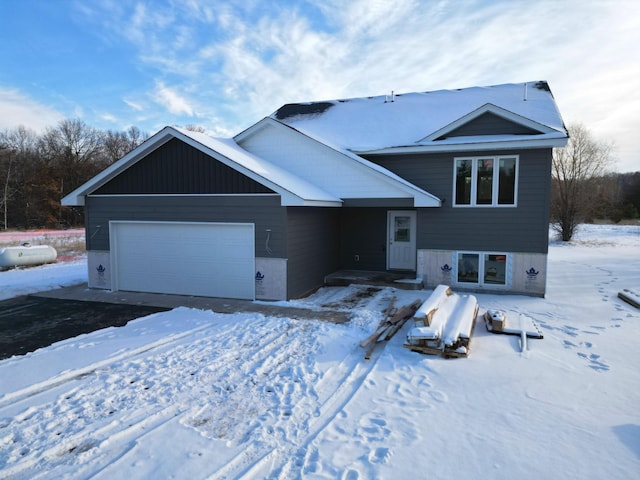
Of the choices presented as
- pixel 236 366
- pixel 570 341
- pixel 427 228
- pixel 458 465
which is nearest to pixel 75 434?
pixel 236 366

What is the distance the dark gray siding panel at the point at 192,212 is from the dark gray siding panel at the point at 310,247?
1.22 feet

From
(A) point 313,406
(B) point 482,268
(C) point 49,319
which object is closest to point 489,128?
(B) point 482,268

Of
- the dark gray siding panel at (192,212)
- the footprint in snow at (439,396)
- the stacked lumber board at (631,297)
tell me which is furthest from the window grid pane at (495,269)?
the footprint in snow at (439,396)

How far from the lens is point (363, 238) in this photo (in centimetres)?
1373

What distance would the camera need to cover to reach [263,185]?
9.91 meters

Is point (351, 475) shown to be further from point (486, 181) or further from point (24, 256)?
point (24, 256)

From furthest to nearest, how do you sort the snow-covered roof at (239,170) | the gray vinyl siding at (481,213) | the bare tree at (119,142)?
the bare tree at (119,142) → the gray vinyl siding at (481,213) → the snow-covered roof at (239,170)

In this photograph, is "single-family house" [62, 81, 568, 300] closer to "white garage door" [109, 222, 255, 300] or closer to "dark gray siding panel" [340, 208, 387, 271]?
"white garage door" [109, 222, 255, 300]

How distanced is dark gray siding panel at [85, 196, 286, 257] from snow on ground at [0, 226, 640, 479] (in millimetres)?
2733

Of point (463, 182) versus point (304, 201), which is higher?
point (463, 182)

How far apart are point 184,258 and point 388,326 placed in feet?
19.7

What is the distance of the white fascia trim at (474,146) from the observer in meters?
10.3

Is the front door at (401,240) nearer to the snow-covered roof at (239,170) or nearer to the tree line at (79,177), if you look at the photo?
the snow-covered roof at (239,170)

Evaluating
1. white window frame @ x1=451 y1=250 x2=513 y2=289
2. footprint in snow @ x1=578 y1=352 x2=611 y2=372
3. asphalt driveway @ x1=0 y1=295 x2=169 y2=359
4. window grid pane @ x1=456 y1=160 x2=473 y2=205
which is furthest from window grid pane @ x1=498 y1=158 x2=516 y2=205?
asphalt driveway @ x1=0 y1=295 x2=169 y2=359
